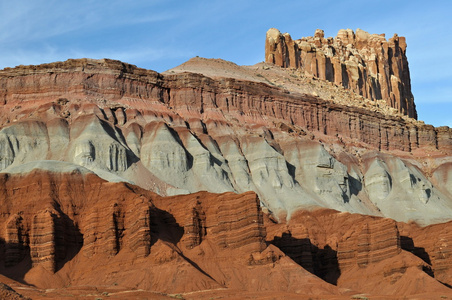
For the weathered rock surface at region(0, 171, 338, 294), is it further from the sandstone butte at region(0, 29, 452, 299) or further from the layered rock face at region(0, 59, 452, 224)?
the layered rock face at region(0, 59, 452, 224)

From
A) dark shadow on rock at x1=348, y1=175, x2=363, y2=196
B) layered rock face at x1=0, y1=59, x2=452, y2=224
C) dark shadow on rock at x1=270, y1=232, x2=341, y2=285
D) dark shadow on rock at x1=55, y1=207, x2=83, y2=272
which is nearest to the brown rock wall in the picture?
layered rock face at x1=0, y1=59, x2=452, y2=224

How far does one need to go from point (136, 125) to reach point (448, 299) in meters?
59.4

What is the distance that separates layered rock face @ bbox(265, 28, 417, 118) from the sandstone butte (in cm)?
39

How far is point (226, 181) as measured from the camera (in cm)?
11431

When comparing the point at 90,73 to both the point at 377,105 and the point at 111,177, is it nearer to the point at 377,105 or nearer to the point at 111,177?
the point at 111,177

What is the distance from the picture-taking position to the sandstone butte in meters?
74.9

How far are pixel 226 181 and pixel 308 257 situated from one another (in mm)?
29663

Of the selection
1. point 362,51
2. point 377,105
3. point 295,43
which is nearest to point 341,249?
point 377,105

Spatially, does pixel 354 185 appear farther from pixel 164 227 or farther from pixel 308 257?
pixel 164 227

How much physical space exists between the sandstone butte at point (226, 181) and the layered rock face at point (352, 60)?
0.39 meters

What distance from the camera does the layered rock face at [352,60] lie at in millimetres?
171750

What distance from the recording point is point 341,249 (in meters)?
90.4

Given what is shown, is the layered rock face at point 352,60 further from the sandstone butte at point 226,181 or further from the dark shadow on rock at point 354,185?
the dark shadow on rock at point 354,185

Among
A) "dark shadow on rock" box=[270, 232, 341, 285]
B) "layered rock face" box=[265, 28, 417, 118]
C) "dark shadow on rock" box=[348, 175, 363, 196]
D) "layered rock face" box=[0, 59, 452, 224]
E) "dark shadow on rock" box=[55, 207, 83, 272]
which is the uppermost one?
"layered rock face" box=[265, 28, 417, 118]
